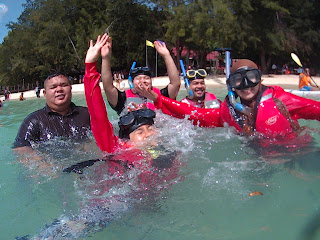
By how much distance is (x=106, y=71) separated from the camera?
13.6 ft

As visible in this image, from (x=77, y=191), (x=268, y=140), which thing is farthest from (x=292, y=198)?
(x=77, y=191)

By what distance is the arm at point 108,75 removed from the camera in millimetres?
3659

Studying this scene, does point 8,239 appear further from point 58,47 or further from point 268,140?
point 58,47

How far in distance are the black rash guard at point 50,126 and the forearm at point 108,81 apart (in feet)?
1.62

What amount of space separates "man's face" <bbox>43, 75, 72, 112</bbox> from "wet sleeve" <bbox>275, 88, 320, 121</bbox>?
263 centimetres

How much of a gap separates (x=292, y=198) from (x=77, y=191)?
2.03 m

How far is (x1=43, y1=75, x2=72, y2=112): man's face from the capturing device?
4.07 meters

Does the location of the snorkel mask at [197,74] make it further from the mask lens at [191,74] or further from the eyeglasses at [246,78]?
the eyeglasses at [246,78]

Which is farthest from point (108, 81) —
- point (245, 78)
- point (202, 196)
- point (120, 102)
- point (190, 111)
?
point (202, 196)

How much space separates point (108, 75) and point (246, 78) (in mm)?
1805

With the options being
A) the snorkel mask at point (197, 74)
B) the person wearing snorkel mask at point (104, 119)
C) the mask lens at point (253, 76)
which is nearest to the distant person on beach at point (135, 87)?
the snorkel mask at point (197, 74)

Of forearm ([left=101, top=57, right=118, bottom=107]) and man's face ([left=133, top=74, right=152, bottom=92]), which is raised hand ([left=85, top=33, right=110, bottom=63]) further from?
man's face ([left=133, top=74, right=152, bottom=92])

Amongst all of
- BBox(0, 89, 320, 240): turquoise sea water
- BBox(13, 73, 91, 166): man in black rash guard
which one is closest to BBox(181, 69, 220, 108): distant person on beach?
BBox(0, 89, 320, 240): turquoise sea water

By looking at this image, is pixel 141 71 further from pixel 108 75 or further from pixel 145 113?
pixel 145 113
